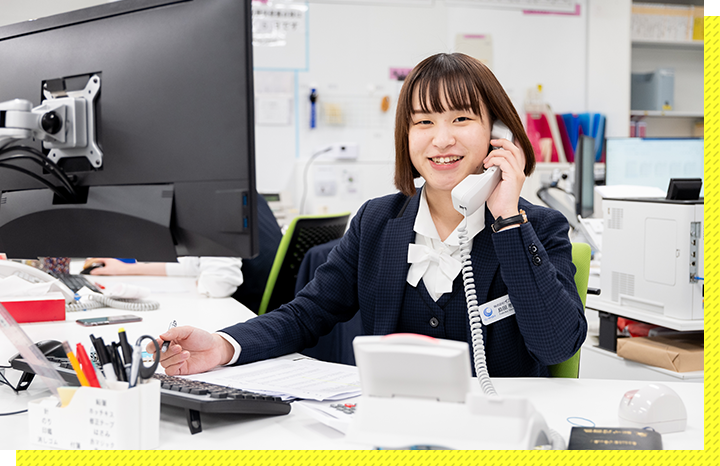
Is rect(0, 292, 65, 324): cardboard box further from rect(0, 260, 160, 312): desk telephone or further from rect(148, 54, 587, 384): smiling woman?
rect(148, 54, 587, 384): smiling woman

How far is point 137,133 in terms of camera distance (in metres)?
0.88

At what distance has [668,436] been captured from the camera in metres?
0.77

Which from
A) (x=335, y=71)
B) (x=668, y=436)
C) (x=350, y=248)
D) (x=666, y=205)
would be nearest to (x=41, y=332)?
(x=350, y=248)

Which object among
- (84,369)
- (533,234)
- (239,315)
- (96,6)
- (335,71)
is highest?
(335,71)

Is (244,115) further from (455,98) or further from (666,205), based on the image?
(666,205)

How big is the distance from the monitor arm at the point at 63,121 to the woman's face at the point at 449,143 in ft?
1.93

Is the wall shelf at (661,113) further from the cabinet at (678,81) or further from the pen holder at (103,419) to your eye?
the pen holder at (103,419)

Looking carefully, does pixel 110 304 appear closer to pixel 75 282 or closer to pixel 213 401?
pixel 75 282

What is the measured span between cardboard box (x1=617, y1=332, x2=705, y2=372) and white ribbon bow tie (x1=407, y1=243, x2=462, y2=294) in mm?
934

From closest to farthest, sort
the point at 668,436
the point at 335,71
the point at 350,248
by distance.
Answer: the point at 668,436 < the point at 350,248 < the point at 335,71

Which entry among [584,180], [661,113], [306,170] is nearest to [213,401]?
[584,180]

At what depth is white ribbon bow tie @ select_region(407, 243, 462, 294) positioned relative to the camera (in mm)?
1178

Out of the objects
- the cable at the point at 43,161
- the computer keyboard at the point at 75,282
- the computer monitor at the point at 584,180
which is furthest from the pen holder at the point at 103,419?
the computer monitor at the point at 584,180

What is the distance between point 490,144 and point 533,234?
0.75 feet
